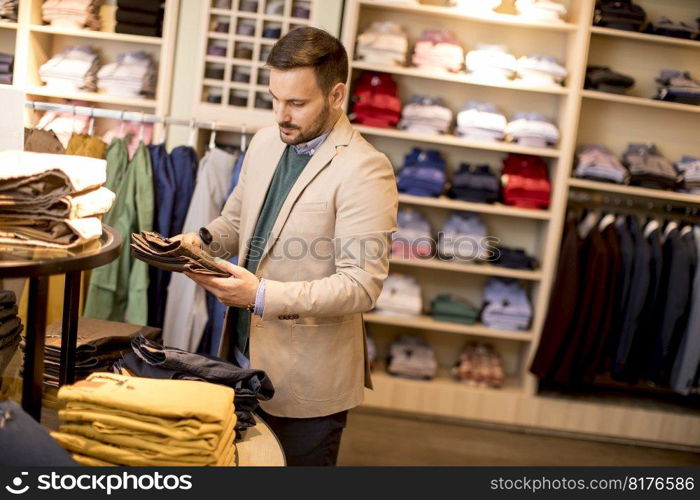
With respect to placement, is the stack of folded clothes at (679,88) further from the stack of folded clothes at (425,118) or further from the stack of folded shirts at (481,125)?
the stack of folded clothes at (425,118)

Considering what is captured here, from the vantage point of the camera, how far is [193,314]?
12.0ft

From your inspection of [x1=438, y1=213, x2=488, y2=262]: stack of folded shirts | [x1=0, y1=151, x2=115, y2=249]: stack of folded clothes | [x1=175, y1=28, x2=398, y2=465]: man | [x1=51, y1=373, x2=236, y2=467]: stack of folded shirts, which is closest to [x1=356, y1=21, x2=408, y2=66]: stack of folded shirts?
[x1=438, y1=213, x2=488, y2=262]: stack of folded shirts

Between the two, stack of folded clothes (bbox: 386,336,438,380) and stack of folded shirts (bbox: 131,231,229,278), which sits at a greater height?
stack of folded shirts (bbox: 131,231,229,278)

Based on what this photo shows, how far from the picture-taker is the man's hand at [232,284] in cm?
203

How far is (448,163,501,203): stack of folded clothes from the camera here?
14.6 ft

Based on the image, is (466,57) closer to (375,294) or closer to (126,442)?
(375,294)

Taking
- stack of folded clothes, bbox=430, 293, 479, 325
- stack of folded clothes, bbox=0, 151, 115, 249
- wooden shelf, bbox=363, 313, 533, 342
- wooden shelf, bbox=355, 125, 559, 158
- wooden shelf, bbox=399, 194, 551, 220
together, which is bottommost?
wooden shelf, bbox=363, 313, 533, 342

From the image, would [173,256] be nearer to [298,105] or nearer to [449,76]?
[298,105]

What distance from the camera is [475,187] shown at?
14.7ft

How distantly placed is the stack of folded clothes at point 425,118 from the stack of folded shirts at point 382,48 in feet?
0.86

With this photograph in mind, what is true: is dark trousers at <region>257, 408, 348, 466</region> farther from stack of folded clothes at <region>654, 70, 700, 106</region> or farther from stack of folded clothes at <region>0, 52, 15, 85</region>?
stack of folded clothes at <region>654, 70, 700, 106</region>

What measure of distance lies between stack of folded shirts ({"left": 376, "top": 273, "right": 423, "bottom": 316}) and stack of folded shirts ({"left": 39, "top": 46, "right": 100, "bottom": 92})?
1.89 m

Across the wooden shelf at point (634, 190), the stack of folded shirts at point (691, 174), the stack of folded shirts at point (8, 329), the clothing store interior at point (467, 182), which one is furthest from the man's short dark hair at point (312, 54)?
the stack of folded shirts at point (691, 174)

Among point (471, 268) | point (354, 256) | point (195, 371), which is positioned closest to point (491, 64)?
point (471, 268)
